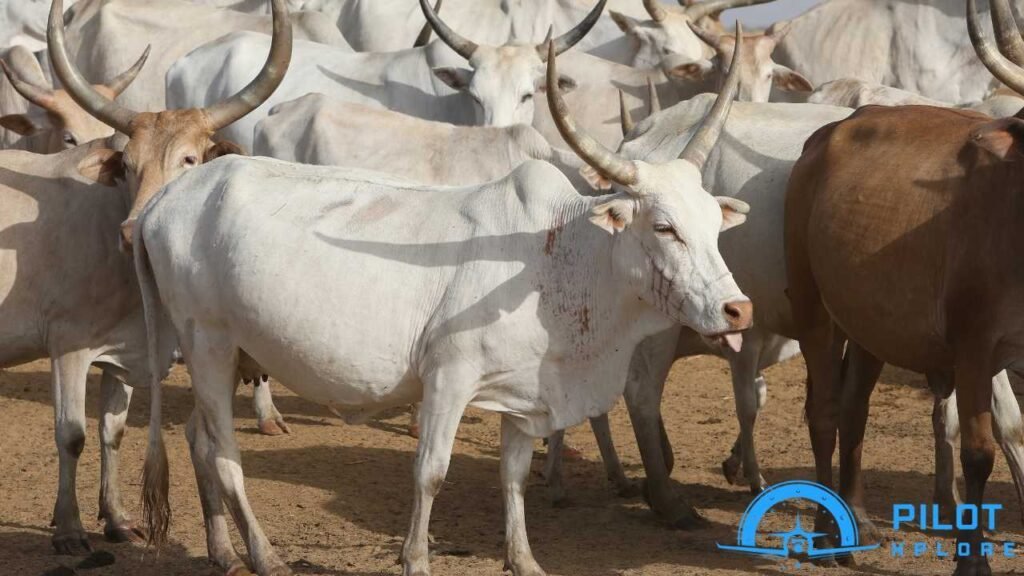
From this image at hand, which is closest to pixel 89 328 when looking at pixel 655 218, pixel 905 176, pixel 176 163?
pixel 176 163

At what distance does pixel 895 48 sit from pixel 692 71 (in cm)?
250

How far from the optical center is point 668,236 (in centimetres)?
610

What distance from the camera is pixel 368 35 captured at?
48.6 ft

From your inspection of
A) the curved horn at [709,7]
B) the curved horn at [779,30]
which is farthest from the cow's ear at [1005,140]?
the curved horn at [709,7]

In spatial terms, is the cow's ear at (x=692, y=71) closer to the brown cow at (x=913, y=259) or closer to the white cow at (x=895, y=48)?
the white cow at (x=895, y=48)

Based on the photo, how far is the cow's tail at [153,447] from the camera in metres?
6.89

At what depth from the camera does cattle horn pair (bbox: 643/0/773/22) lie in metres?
13.4

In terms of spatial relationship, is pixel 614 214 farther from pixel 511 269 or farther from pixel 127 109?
pixel 127 109

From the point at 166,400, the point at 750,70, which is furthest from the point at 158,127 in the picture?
the point at 750,70

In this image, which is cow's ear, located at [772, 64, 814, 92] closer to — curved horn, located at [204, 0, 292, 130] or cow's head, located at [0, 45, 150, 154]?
cow's head, located at [0, 45, 150, 154]

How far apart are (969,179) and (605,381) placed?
1599 mm

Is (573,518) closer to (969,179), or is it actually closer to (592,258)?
(592,258)

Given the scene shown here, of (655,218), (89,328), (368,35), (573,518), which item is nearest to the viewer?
(655,218)

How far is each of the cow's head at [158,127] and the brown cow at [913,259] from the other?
7.81 ft
